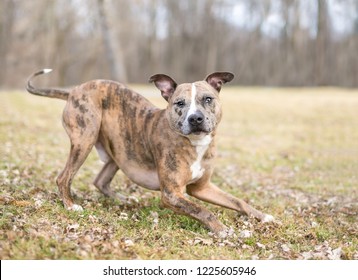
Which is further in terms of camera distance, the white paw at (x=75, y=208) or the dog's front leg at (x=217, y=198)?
the dog's front leg at (x=217, y=198)

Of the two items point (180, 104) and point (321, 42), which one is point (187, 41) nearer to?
point (321, 42)

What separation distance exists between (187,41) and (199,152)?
122ft

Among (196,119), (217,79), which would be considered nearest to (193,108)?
(196,119)

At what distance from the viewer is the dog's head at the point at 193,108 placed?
526cm

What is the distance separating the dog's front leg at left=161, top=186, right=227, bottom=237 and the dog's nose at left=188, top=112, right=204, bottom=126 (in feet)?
2.67

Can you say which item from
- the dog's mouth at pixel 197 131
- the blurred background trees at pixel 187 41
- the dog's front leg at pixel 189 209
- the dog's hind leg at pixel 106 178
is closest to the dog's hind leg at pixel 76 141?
the dog's hind leg at pixel 106 178

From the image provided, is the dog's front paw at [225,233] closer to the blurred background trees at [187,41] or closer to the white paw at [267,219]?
the white paw at [267,219]

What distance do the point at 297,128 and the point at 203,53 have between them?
2603 cm

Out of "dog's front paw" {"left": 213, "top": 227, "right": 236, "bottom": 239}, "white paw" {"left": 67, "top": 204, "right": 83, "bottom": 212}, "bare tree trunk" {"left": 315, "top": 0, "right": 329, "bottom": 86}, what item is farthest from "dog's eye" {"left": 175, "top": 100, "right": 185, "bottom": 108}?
"bare tree trunk" {"left": 315, "top": 0, "right": 329, "bottom": 86}

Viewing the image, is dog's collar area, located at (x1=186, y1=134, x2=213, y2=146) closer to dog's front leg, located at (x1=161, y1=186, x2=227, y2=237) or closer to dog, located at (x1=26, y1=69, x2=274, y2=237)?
dog, located at (x1=26, y1=69, x2=274, y2=237)

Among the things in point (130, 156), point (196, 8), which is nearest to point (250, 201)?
point (130, 156)

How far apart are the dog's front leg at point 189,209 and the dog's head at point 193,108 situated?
24.7 inches

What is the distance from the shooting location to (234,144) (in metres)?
13.1

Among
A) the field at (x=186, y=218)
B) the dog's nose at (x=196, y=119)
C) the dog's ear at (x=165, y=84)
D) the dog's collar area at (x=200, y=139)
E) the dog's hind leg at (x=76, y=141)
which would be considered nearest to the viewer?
the field at (x=186, y=218)
